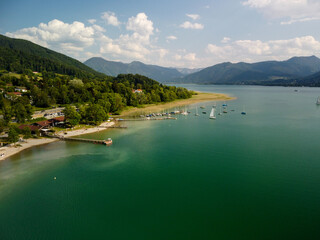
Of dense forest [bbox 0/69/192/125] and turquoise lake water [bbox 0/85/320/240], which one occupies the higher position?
dense forest [bbox 0/69/192/125]

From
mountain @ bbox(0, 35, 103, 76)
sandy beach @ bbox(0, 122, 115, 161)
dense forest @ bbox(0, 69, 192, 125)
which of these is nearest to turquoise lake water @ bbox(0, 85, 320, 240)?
sandy beach @ bbox(0, 122, 115, 161)

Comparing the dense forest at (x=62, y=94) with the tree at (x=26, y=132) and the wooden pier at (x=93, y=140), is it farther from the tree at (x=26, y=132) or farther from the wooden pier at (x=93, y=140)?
the wooden pier at (x=93, y=140)

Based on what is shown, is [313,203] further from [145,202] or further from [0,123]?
[0,123]

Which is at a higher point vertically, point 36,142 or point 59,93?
point 59,93

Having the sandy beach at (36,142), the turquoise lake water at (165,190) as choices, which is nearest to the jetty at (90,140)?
the sandy beach at (36,142)

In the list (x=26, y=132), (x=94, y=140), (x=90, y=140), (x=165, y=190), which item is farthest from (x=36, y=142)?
(x=165, y=190)

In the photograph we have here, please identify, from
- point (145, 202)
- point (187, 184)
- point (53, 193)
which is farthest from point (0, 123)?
point (187, 184)

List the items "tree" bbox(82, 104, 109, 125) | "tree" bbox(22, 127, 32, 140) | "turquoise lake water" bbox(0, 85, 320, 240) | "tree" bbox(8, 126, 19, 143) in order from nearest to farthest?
"turquoise lake water" bbox(0, 85, 320, 240) → "tree" bbox(8, 126, 19, 143) → "tree" bbox(22, 127, 32, 140) → "tree" bbox(82, 104, 109, 125)

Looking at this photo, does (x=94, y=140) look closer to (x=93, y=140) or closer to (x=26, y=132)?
(x=93, y=140)

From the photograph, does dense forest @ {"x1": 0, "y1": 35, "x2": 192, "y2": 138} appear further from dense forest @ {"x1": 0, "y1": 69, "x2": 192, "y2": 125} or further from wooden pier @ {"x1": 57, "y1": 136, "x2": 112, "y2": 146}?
wooden pier @ {"x1": 57, "y1": 136, "x2": 112, "y2": 146}
